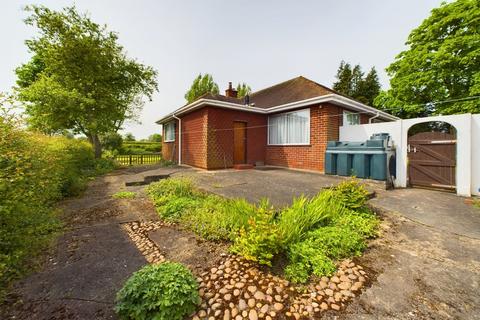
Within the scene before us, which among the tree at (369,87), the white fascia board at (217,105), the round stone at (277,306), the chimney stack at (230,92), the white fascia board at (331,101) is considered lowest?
the round stone at (277,306)

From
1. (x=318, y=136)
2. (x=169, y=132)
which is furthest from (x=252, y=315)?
(x=169, y=132)

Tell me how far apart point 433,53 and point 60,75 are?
2323 centimetres

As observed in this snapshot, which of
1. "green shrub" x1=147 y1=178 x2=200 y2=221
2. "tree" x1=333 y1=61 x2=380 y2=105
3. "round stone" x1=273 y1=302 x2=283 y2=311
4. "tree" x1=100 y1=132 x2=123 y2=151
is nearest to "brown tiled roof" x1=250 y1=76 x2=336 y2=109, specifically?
"green shrub" x1=147 y1=178 x2=200 y2=221

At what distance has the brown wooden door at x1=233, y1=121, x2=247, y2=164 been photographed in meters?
9.95

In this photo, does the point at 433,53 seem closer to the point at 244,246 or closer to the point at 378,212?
the point at 378,212

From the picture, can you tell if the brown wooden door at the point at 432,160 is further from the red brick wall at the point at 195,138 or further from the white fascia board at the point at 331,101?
the red brick wall at the point at 195,138

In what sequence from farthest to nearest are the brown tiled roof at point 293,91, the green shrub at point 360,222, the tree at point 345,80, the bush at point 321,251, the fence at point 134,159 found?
the tree at point 345,80
the fence at point 134,159
the brown tiled roof at point 293,91
the green shrub at point 360,222
the bush at point 321,251

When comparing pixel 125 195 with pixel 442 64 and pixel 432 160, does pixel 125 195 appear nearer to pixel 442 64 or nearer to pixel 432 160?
pixel 432 160

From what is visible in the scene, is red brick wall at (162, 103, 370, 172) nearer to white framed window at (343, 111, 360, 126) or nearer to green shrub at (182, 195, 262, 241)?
white framed window at (343, 111, 360, 126)

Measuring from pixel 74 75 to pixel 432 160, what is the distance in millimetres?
17564

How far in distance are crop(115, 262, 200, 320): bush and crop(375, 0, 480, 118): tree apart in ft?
54.2

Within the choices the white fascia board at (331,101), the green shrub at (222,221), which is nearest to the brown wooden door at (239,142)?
the white fascia board at (331,101)

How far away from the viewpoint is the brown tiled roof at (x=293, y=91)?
9.86m

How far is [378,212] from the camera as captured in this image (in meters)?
4.25
